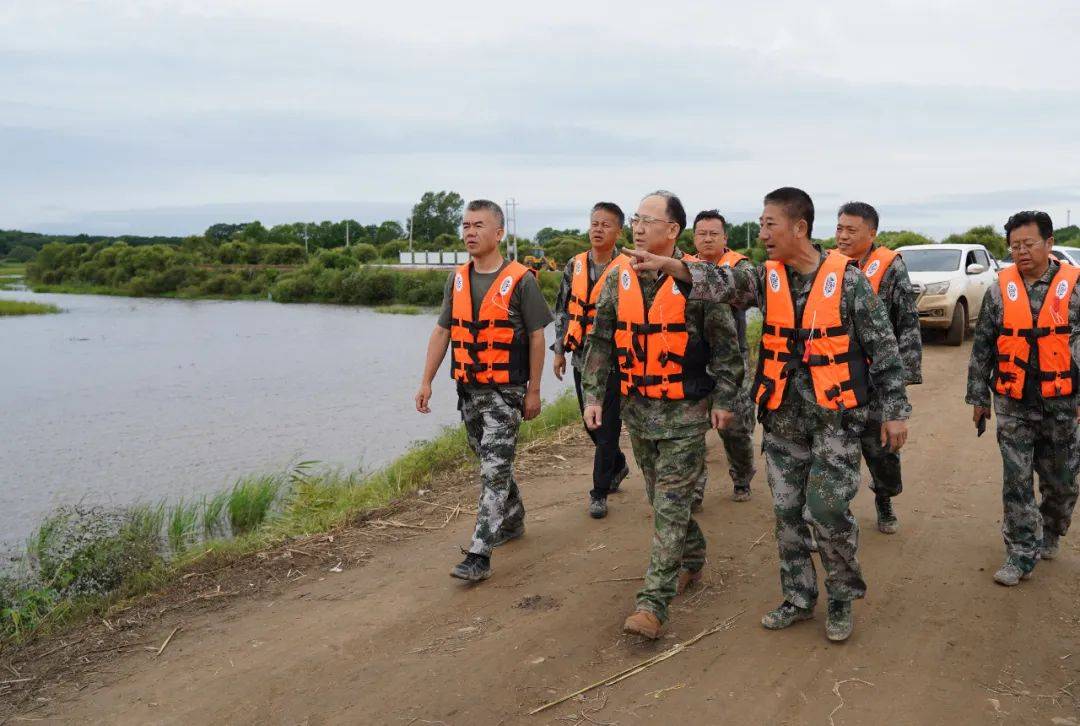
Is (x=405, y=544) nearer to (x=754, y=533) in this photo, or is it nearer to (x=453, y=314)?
(x=453, y=314)

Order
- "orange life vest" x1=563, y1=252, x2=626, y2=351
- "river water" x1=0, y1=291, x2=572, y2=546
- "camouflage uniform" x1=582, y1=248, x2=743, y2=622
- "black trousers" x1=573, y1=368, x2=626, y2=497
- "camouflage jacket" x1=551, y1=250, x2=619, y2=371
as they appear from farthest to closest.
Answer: "river water" x1=0, y1=291, x2=572, y2=546, "camouflage jacket" x1=551, y1=250, x2=619, y2=371, "orange life vest" x1=563, y1=252, x2=626, y2=351, "black trousers" x1=573, y1=368, x2=626, y2=497, "camouflage uniform" x1=582, y1=248, x2=743, y2=622

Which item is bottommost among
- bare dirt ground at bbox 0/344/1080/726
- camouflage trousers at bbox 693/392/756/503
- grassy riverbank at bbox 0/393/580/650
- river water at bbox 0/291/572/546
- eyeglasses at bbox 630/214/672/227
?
river water at bbox 0/291/572/546

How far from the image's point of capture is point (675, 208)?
4203mm

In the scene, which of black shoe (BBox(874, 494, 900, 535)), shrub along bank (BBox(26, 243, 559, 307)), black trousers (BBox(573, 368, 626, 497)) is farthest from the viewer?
shrub along bank (BBox(26, 243, 559, 307))

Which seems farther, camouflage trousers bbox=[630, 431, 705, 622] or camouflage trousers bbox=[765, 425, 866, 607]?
camouflage trousers bbox=[630, 431, 705, 622]

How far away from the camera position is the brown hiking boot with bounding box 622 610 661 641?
402 centimetres

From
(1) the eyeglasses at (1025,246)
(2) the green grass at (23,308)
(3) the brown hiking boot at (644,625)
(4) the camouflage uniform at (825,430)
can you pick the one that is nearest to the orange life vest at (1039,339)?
(1) the eyeglasses at (1025,246)

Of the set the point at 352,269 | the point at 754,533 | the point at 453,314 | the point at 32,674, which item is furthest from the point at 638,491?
the point at 352,269

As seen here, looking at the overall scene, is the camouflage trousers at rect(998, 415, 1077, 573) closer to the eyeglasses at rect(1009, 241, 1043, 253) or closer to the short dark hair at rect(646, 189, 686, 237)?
the eyeglasses at rect(1009, 241, 1043, 253)

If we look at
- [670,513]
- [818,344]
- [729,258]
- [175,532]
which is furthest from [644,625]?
[175,532]

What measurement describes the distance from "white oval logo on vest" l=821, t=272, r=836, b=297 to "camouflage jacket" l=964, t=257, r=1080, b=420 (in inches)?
58.2

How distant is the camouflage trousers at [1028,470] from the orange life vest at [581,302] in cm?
263

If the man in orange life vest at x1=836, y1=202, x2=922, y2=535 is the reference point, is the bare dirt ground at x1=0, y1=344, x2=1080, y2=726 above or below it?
below

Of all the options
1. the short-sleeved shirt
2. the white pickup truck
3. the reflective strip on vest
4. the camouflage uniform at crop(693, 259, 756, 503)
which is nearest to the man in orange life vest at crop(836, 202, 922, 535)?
the camouflage uniform at crop(693, 259, 756, 503)
